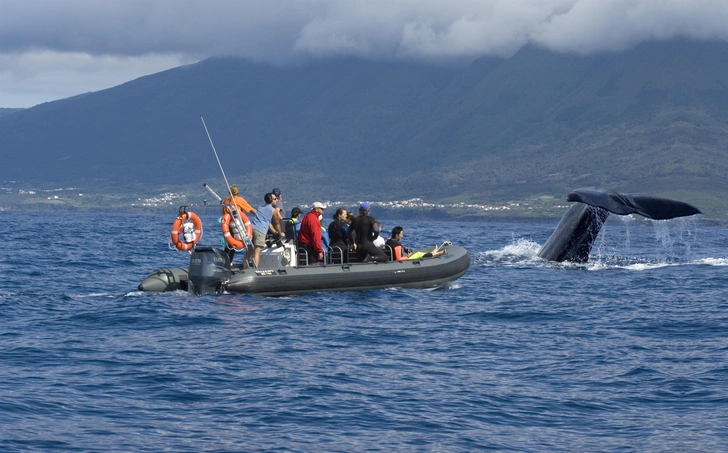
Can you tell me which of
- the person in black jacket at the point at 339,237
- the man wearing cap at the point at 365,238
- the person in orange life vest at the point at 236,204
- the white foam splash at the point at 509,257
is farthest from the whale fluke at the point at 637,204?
the person in orange life vest at the point at 236,204

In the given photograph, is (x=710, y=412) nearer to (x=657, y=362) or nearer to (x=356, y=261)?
(x=657, y=362)

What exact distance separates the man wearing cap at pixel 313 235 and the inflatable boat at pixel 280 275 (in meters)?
0.27

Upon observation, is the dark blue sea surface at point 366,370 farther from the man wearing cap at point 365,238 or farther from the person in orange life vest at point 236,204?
the person in orange life vest at point 236,204

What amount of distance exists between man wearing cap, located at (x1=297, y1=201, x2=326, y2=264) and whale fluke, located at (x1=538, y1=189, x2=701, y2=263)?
7205mm

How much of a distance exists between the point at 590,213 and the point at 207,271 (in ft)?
46.6

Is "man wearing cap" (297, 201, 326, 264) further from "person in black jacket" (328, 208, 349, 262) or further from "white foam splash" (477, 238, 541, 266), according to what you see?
"white foam splash" (477, 238, 541, 266)

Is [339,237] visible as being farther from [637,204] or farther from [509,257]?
[509,257]

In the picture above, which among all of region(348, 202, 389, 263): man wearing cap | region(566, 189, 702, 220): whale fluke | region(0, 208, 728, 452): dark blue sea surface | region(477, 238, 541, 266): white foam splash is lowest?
region(0, 208, 728, 452): dark blue sea surface

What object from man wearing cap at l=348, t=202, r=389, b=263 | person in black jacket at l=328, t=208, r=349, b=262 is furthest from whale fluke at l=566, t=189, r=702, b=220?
person in black jacket at l=328, t=208, r=349, b=262

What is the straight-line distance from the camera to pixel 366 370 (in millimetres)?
15609

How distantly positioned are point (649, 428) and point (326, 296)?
11.0 metres

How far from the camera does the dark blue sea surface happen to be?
12.3 metres

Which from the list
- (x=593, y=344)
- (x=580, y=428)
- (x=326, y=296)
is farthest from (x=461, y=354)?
(x=326, y=296)

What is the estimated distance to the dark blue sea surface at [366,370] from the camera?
485 inches
